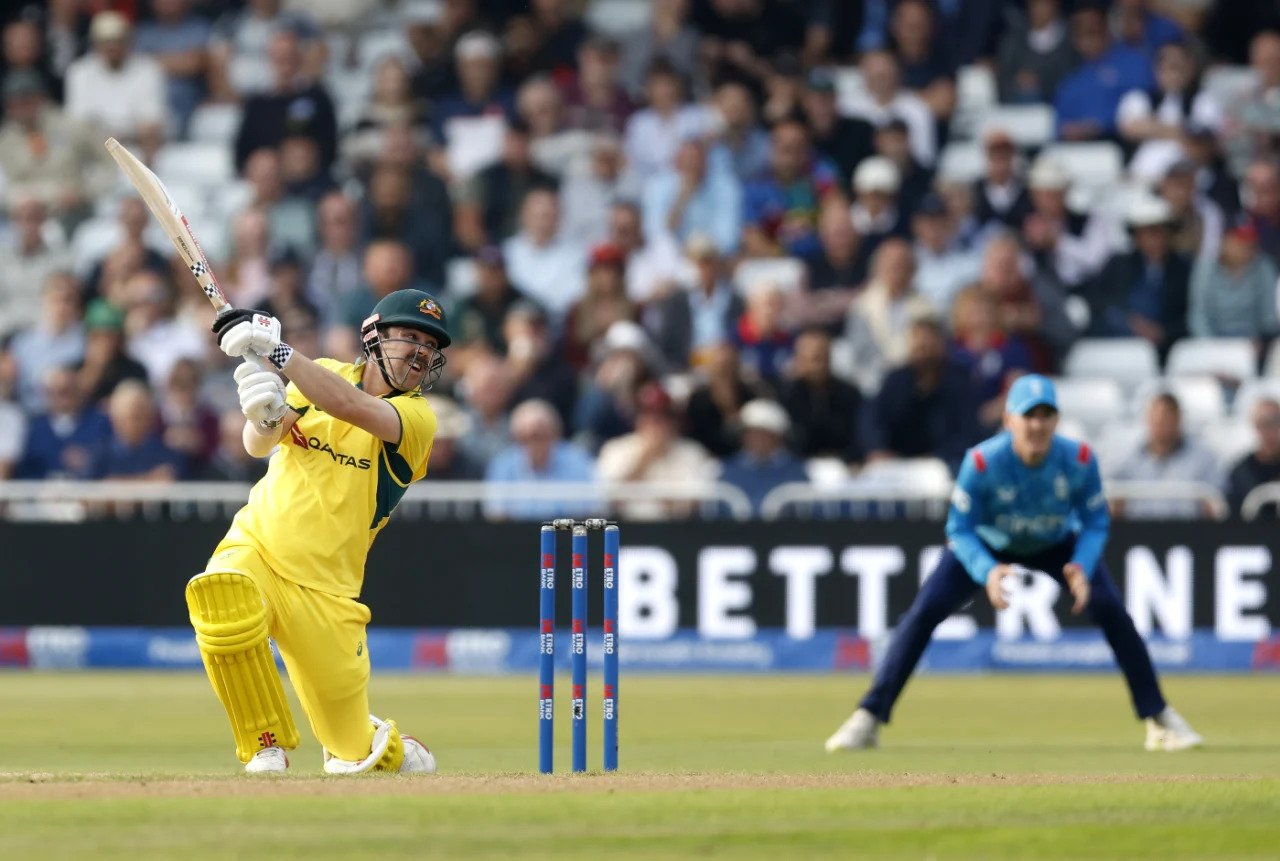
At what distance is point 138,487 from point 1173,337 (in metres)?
8.49

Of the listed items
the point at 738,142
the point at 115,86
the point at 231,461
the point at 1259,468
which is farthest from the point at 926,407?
the point at 115,86

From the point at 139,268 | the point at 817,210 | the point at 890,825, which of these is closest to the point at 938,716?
the point at 890,825

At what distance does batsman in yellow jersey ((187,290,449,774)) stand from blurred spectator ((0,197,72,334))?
11464 millimetres

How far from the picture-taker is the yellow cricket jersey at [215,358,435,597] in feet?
27.3

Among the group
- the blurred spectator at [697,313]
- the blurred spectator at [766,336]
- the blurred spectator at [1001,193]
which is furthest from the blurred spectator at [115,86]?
the blurred spectator at [1001,193]

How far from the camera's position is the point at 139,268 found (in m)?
18.7

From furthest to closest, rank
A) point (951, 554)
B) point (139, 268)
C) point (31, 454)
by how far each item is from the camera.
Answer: point (139, 268) < point (31, 454) < point (951, 554)

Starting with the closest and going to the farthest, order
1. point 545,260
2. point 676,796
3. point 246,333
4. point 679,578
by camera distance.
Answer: point 676,796 < point 246,333 < point 679,578 < point 545,260

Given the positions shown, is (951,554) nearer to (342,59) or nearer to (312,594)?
(312,594)

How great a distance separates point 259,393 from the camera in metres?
7.81

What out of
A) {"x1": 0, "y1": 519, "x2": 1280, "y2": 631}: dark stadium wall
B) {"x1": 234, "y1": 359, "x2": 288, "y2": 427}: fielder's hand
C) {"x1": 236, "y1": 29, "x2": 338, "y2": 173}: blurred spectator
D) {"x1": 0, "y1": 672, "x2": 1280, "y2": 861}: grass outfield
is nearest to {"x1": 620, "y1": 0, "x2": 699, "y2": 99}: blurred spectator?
Result: {"x1": 236, "y1": 29, "x2": 338, "y2": 173}: blurred spectator

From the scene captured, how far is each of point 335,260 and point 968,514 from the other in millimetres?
9421

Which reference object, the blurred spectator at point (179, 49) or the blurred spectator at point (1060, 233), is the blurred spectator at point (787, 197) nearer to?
the blurred spectator at point (1060, 233)

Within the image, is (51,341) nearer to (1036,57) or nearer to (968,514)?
(1036,57)
